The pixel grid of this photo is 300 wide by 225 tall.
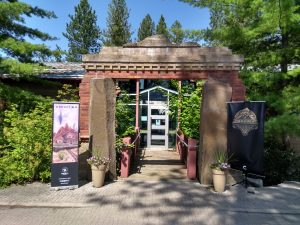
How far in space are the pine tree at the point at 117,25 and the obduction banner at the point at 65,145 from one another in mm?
32393

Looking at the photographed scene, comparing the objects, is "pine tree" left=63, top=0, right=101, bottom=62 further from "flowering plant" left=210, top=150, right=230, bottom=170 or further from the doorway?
"flowering plant" left=210, top=150, right=230, bottom=170

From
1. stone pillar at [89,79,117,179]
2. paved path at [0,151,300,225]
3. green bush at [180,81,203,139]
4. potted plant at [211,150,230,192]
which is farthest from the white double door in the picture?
potted plant at [211,150,230,192]

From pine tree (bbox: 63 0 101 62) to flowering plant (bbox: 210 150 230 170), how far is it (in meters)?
33.2

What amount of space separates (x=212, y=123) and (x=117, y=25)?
3320cm

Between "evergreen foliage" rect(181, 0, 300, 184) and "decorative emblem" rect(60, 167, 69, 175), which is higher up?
"evergreen foliage" rect(181, 0, 300, 184)

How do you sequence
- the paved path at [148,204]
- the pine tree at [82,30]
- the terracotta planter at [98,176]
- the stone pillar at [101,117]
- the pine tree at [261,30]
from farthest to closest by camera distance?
the pine tree at [82,30] → the pine tree at [261,30] → the stone pillar at [101,117] → the terracotta planter at [98,176] → the paved path at [148,204]

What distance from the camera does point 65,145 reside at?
28.5 feet

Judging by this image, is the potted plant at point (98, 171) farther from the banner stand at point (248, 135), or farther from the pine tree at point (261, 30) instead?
the pine tree at point (261, 30)

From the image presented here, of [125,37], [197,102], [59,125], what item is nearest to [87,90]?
[197,102]

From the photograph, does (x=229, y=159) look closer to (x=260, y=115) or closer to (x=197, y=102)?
(x=260, y=115)

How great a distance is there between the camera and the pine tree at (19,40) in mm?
11352

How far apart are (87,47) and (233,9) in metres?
30.4

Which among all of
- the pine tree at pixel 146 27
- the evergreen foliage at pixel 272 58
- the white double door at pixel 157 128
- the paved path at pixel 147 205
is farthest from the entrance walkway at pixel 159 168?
the pine tree at pixel 146 27

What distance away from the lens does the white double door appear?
18375 mm
